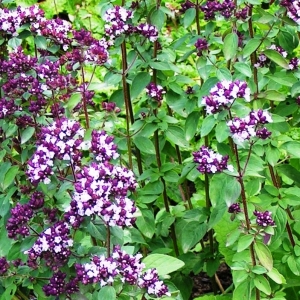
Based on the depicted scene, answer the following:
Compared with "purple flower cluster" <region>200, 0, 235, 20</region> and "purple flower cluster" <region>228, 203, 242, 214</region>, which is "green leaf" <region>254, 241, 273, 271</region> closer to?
"purple flower cluster" <region>228, 203, 242, 214</region>

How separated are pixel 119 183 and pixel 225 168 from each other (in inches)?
13.3

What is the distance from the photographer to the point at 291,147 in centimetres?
216

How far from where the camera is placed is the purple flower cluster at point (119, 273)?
64.0 inches

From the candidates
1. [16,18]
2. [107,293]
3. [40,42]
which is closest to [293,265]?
[107,293]

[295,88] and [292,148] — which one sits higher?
[295,88]

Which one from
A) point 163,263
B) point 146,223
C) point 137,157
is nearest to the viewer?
point 163,263

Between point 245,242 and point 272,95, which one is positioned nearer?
point 245,242

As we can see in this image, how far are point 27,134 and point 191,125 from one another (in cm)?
63

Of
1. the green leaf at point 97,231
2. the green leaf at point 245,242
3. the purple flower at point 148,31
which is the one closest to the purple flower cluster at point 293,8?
the purple flower at point 148,31

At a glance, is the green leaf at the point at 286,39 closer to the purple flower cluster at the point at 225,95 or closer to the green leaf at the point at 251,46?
the green leaf at the point at 251,46

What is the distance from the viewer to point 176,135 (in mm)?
2400

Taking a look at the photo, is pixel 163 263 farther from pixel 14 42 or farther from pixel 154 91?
pixel 14 42

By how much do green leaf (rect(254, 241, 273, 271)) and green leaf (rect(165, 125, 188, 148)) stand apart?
0.59 m

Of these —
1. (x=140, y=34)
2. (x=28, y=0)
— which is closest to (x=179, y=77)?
(x=140, y=34)
